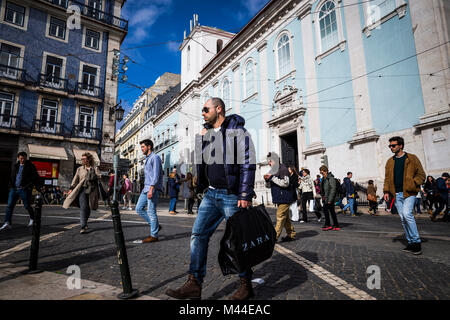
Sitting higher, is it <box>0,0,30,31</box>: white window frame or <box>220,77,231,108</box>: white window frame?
<box>0,0,30,31</box>: white window frame

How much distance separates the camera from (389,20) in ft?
39.2

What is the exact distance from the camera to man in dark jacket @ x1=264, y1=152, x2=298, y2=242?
5.17 meters

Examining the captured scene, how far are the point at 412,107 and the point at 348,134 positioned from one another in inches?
120

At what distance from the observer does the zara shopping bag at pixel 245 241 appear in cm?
207

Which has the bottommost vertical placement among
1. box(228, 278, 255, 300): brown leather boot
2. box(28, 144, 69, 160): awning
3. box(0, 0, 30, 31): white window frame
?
box(228, 278, 255, 300): brown leather boot

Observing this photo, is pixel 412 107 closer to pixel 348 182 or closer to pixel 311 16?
pixel 348 182

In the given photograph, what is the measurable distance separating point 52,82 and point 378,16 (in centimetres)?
2297

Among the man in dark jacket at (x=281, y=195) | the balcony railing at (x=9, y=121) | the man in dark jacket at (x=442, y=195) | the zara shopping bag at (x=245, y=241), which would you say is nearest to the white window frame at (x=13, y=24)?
the balcony railing at (x=9, y=121)

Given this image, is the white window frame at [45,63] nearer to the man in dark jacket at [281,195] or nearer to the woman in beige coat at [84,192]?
the woman in beige coat at [84,192]

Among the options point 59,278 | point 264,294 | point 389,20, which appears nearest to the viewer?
point 264,294

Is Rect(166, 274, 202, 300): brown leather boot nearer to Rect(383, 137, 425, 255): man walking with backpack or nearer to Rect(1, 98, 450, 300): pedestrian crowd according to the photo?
Rect(1, 98, 450, 300): pedestrian crowd

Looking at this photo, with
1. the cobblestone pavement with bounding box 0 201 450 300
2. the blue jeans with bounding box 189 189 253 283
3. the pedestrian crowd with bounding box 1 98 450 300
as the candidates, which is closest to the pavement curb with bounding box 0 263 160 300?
the cobblestone pavement with bounding box 0 201 450 300

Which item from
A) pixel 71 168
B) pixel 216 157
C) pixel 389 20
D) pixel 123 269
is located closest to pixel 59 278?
pixel 123 269

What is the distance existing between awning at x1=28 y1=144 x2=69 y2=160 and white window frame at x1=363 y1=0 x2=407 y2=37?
852 inches
